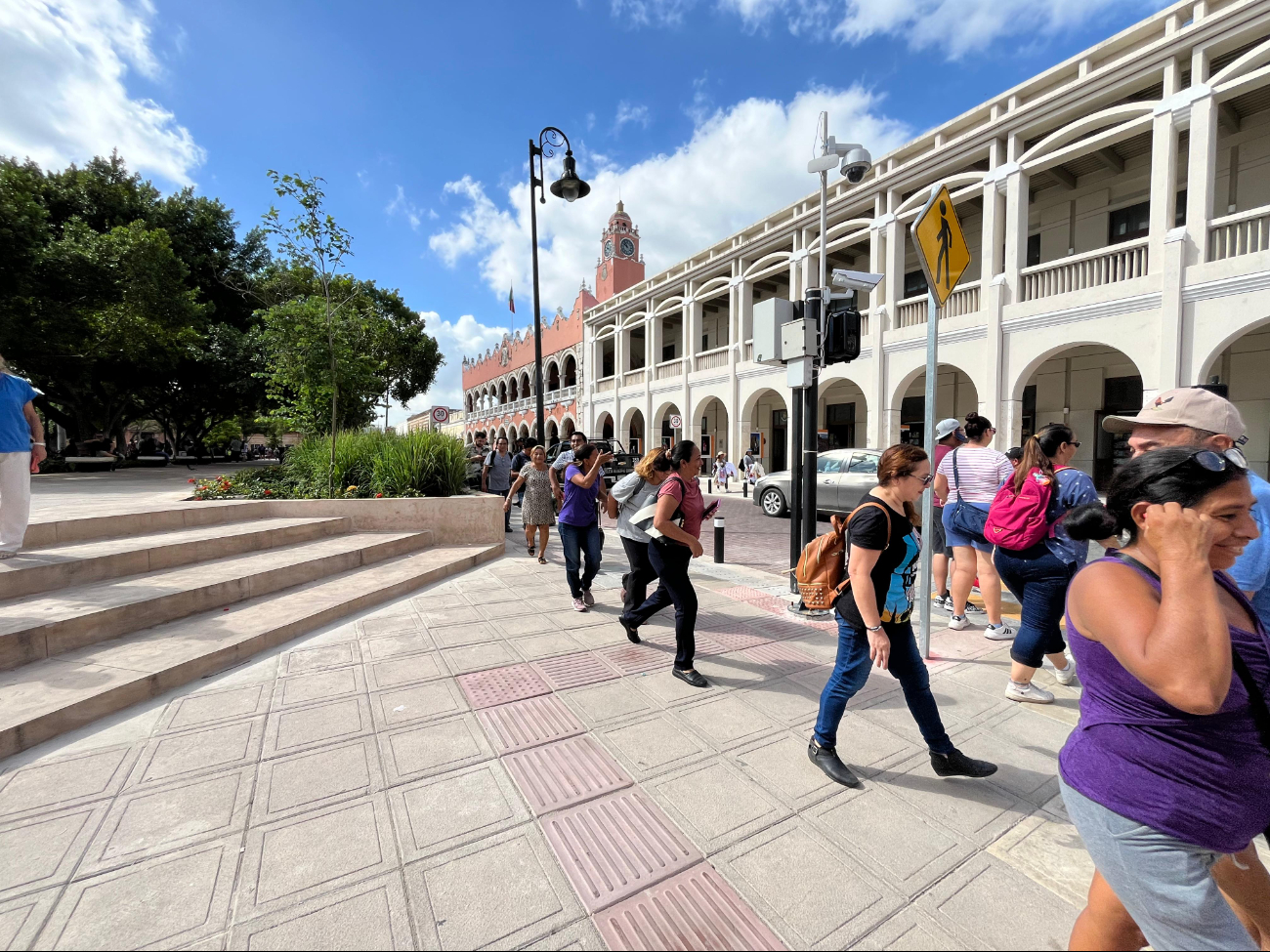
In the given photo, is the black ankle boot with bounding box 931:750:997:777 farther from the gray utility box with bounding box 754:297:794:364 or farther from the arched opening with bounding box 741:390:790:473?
the arched opening with bounding box 741:390:790:473

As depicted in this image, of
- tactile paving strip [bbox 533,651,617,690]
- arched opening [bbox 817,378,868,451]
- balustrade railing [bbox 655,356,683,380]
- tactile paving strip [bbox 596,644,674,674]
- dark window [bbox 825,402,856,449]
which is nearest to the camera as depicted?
tactile paving strip [bbox 533,651,617,690]

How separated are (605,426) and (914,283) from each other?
1723 centimetres

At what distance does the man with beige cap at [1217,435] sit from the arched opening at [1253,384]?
14.3 meters

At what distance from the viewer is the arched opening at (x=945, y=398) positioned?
16906 mm

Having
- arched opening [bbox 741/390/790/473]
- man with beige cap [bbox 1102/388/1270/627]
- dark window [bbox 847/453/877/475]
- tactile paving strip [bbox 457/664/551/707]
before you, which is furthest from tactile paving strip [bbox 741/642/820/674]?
arched opening [bbox 741/390/790/473]

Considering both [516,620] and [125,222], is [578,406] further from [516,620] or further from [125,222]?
[516,620]

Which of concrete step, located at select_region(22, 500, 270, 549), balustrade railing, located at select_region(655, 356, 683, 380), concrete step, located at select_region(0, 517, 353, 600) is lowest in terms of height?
concrete step, located at select_region(0, 517, 353, 600)

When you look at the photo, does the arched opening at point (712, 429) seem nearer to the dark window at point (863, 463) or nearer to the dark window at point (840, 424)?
the dark window at point (840, 424)

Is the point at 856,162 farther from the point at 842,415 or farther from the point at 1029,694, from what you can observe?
the point at 842,415

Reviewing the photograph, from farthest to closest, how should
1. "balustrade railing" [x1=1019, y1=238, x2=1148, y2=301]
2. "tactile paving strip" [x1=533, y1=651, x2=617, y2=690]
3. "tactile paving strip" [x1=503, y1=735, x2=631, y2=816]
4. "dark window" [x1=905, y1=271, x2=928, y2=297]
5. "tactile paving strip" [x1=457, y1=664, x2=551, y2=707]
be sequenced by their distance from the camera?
"dark window" [x1=905, y1=271, x2=928, y2=297]
"balustrade railing" [x1=1019, y1=238, x2=1148, y2=301]
"tactile paving strip" [x1=533, y1=651, x2=617, y2=690]
"tactile paving strip" [x1=457, y1=664, x2=551, y2=707]
"tactile paving strip" [x1=503, y1=735, x2=631, y2=816]

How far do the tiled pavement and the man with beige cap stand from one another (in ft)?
4.13

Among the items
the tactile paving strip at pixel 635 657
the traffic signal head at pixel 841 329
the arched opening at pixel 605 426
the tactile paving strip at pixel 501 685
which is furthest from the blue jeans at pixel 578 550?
the arched opening at pixel 605 426

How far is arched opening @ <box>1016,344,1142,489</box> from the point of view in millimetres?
13773

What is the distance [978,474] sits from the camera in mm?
4863
